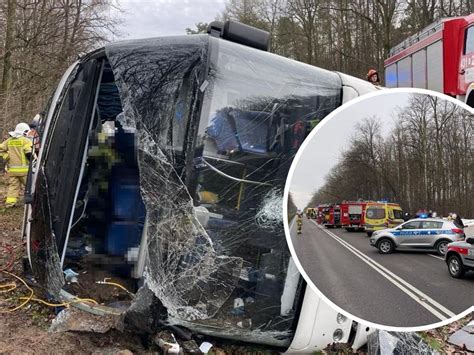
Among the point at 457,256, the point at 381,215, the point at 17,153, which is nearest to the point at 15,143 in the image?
the point at 17,153

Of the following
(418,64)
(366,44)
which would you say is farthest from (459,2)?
(418,64)

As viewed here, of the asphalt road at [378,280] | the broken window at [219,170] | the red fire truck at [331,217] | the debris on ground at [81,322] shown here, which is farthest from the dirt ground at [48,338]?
the red fire truck at [331,217]

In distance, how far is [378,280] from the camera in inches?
67.9

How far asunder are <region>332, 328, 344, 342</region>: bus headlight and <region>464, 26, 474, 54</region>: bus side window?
9.96m

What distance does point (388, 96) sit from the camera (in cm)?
173

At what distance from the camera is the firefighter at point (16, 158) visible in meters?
7.84

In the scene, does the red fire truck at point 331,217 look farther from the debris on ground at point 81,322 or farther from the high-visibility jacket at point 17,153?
the high-visibility jacket at point 17,153

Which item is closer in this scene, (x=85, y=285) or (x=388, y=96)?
(x=388, y=96)

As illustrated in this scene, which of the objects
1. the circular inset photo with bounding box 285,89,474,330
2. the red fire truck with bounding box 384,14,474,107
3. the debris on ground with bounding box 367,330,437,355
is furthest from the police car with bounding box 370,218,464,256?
the red fire truck with bounding box 384,14,474,107

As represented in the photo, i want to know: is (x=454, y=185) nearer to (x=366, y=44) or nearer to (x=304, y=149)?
(x=304, y=149)

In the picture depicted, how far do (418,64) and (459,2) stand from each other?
10472 mm

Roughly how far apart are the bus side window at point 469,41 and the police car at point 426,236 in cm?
1047

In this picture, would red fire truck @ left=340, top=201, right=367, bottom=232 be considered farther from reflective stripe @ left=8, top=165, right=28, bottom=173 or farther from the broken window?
reflective stripe @ left=8, top=165, right=28, bottom=173

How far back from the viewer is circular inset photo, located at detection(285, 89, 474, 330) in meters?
1.65
